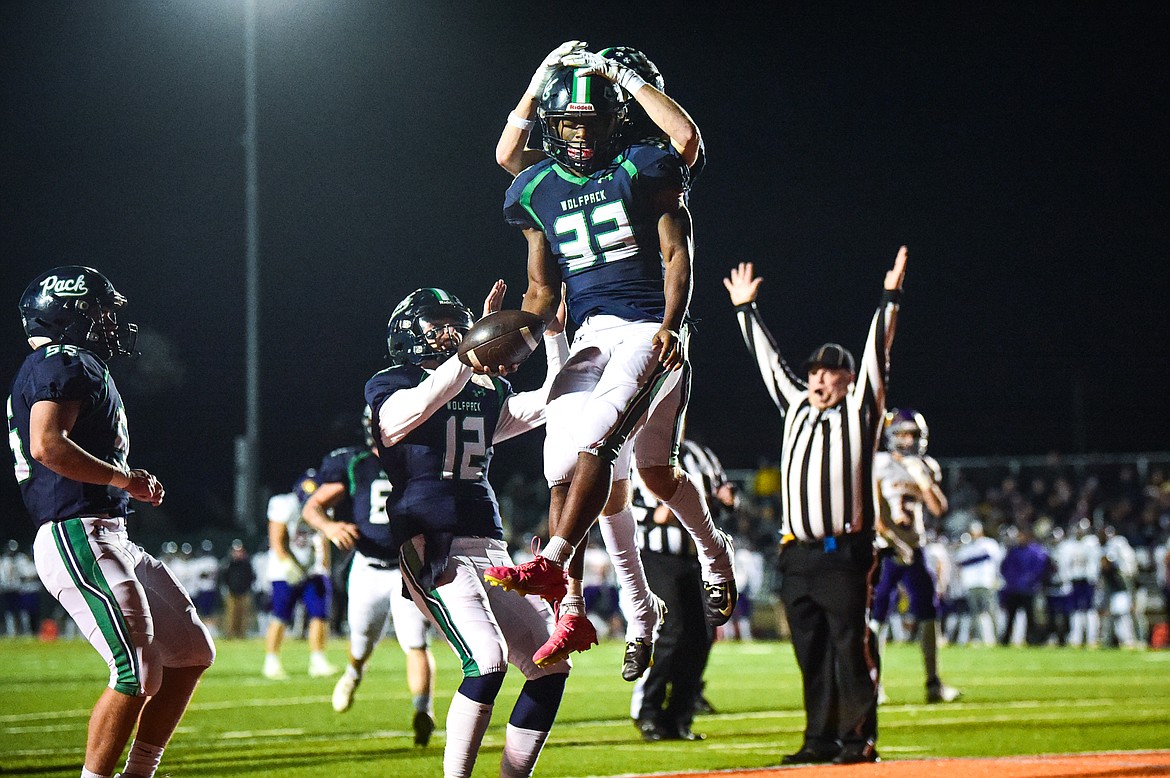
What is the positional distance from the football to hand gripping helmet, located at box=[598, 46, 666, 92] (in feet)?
3.18

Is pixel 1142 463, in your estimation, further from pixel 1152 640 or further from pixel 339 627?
pixel 339 627

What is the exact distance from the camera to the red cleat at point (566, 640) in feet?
17.2

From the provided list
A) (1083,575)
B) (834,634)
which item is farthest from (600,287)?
(1083,575)

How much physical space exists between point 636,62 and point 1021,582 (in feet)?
55.6

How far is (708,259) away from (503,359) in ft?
88.9

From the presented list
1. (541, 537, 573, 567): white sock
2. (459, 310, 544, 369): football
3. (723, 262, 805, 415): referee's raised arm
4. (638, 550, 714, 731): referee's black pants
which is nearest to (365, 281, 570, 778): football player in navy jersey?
(459, 310, 544, 369): football

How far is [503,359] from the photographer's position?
17.8 feet

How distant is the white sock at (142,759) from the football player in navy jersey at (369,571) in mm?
2705

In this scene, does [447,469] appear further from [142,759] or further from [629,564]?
[142,759]

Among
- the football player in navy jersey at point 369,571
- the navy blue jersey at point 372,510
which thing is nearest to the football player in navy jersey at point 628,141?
the football player in navy jersey at point 369,571

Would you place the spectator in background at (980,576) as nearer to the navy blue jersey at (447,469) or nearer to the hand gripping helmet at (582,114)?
the navy blue jersey at (447,469)

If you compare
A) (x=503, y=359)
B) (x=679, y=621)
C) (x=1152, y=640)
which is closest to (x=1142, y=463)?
(x=1152, y=640)

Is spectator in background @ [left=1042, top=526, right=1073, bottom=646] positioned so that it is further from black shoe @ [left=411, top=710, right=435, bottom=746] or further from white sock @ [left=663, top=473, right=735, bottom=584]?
white sock @ [left=663, top=473, right=735, bottom=584]

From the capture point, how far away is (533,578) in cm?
504
